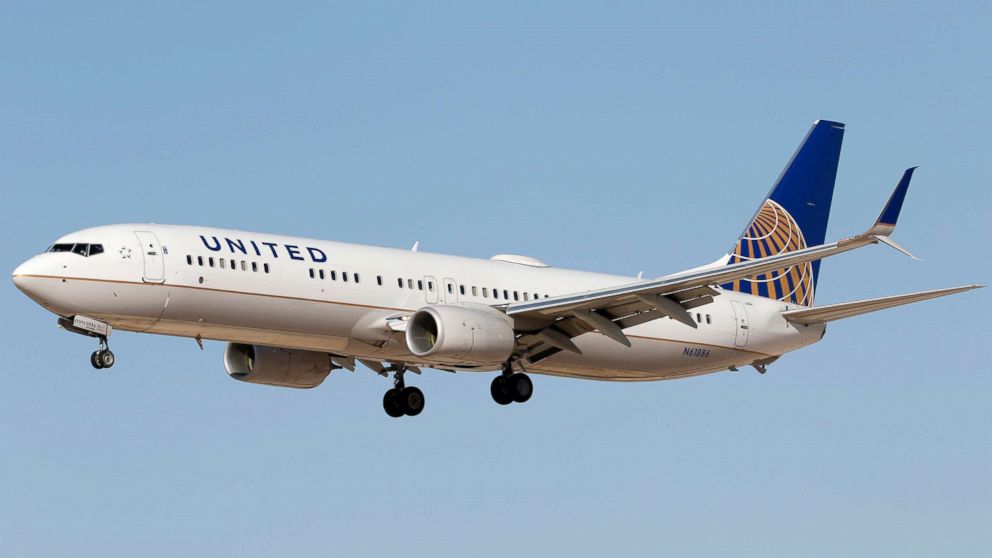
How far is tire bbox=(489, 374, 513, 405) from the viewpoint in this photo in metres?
46.8

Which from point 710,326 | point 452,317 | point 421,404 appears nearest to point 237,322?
point 452,317

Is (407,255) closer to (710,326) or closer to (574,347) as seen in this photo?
(574,347)

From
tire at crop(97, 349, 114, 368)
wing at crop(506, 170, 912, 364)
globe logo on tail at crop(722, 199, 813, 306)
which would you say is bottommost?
tire at crop(97, 349, 114, 368)

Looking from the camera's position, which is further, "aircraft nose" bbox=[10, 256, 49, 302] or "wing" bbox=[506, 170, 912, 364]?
"wing" bbox=[506, 170, 912, 364]

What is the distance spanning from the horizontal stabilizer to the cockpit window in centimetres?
1989

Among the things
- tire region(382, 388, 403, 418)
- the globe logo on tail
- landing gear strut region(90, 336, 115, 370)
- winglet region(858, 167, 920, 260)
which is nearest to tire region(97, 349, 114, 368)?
landing gear strut region(90, 336, 115, 370)

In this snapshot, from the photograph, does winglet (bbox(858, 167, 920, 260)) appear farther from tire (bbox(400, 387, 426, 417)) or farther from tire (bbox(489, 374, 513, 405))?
tire (bbox(400, 387, 426, 417))

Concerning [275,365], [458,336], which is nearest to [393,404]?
[275,365]

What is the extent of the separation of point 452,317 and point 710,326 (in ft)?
32.8

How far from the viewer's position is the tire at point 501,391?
46844 millimetres

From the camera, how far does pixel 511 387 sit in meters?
46.8

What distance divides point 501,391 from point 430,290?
129 inches

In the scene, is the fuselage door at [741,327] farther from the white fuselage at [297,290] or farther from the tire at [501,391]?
the tire at [501,391]

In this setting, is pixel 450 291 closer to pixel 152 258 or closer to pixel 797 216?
pixel 152 258
